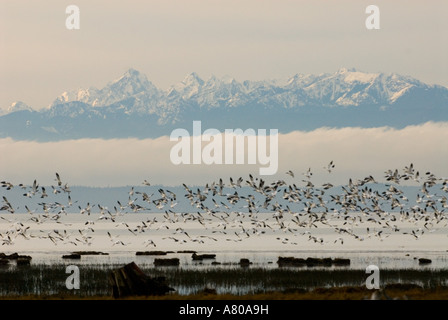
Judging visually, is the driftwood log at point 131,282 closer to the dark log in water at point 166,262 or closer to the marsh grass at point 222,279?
the marsh grass at point 222,279

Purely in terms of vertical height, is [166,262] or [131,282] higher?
[131,282]

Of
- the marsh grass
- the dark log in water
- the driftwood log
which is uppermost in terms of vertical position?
the driftwood log

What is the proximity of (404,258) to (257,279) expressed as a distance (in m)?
31.3

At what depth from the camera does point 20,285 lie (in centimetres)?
6041

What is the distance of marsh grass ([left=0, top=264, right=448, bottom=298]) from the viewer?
55.9 metres

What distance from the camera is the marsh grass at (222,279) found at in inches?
2201

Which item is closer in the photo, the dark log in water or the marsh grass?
the marsh grass

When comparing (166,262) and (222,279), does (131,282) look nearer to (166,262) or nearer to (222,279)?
(222,279)

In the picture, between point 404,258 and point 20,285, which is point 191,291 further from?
point 404,258

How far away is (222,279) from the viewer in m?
62.8

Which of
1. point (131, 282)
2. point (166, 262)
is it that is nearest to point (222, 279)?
point (166, 262)

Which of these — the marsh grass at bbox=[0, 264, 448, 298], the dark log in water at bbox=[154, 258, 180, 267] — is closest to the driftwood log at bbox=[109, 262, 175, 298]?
the marsh grass at bbox=[0, 264, 448, 298]

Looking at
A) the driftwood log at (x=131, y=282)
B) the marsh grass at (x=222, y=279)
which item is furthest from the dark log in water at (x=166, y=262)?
the driftwood log at (x=131, y=282)

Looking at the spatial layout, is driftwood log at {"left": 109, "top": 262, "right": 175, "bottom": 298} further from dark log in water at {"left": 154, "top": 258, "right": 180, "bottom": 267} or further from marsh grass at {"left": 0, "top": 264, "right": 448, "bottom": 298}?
dark log in water at {"left": 154, "top": 258, "right": 180, "bottom": 267}
